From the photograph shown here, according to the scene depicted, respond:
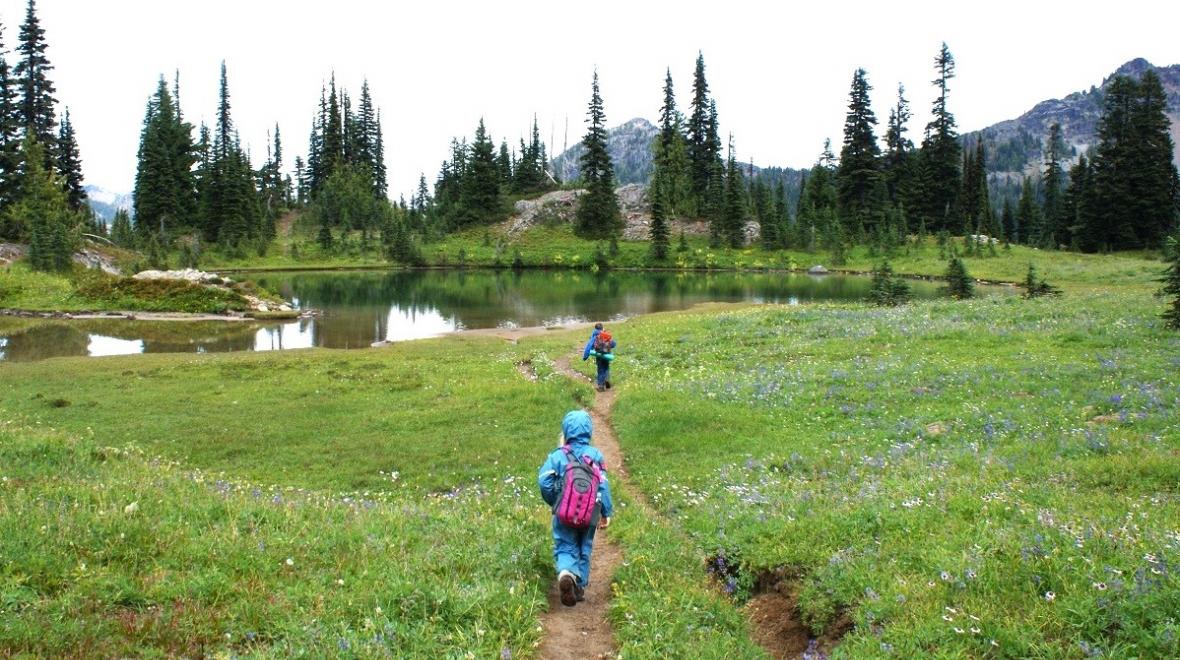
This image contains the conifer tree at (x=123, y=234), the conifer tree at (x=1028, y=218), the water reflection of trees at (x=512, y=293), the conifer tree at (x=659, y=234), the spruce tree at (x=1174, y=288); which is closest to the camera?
the spruce tree at (x=1174, y=288)

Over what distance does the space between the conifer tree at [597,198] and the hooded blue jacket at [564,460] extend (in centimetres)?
10908

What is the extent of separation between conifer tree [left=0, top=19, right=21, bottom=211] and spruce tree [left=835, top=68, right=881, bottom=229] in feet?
357

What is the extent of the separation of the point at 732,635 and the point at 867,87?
122144mm

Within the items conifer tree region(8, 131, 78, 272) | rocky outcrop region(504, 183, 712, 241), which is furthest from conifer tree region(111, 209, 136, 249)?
rocky outcrop region(504, 183, 712, 241)

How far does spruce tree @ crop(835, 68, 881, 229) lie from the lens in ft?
359

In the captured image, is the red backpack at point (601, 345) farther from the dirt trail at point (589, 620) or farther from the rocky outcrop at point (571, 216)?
the rocky outcrop at point (571, 216)

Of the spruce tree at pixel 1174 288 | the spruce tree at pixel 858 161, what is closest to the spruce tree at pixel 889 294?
the spruce tree at pixel 1174 288

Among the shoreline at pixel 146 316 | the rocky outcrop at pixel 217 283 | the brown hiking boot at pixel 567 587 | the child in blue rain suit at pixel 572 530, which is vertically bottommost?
the brown hiking boot at pixel 567 587

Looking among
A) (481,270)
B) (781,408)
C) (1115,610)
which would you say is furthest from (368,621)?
(481,270)

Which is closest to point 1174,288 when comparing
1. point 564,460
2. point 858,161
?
point 564,460

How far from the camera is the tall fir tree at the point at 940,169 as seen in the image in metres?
108

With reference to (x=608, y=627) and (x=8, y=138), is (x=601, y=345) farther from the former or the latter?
(x=8, y=138)

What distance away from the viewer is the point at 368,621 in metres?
6.34

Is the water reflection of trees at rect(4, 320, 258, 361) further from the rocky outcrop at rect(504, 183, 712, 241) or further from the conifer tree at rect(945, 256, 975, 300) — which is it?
the rocky outcrop at rect(504, 183, 712, 241)
